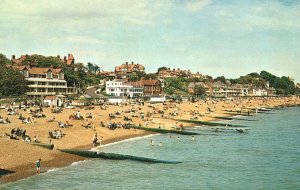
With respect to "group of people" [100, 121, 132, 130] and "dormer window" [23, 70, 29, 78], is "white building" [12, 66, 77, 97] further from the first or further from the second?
"group of people" [100, 121, 132, 130]

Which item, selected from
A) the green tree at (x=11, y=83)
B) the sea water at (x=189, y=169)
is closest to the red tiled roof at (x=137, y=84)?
the green tree at (x=11, y=83)

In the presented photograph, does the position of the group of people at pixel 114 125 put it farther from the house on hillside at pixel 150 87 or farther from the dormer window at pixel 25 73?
the house on hillside at pixel 150 87

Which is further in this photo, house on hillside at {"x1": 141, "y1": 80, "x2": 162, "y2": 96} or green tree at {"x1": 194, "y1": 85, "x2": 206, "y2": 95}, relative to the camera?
green tree at {"x1": 194, "y1": 85, "x2": 206, "y2": 95}

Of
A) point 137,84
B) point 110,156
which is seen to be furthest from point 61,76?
point 110,156

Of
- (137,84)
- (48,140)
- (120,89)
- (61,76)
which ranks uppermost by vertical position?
(61,76)

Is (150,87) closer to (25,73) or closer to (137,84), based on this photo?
(137,84)

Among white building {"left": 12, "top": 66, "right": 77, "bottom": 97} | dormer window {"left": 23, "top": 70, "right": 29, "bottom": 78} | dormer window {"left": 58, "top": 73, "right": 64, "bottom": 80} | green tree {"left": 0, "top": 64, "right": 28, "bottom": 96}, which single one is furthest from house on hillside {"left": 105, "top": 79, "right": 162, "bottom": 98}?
green tree {"left": 0, "top": 64, "right": 28, "bottom": 96}
